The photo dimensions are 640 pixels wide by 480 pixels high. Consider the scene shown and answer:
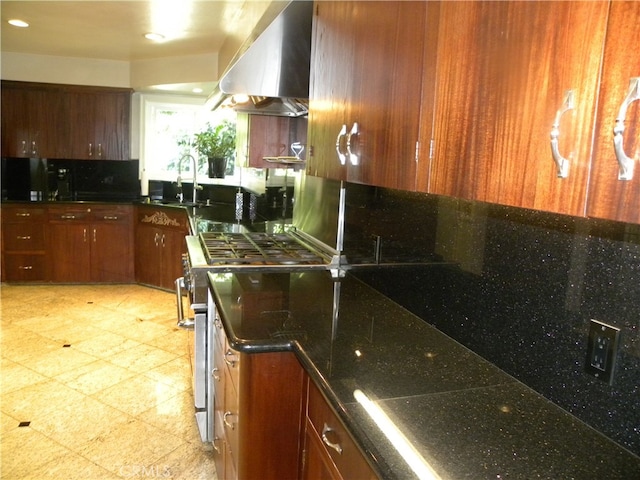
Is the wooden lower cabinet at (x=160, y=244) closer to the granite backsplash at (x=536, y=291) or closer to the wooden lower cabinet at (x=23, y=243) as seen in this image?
the wooden lower cabinet at (x=23, y=243)

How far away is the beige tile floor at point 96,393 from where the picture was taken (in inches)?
92.1

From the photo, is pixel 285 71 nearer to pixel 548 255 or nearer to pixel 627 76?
pixel 548 255

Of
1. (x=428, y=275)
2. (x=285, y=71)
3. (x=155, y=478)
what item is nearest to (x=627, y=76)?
(x=428, y=275)

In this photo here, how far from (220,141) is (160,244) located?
136cm

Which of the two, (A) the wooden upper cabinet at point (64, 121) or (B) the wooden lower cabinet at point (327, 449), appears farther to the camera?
(A) the wooden upper cabinet at point (64, 121)

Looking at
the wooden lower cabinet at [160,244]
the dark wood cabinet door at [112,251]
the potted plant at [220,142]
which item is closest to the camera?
the wooden lower cabinet at [160,244]

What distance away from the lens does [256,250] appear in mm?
2725

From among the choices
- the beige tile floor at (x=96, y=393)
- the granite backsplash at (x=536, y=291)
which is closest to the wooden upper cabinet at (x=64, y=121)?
the beige tile floor at (x=96, y=393)

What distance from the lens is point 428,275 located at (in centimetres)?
169

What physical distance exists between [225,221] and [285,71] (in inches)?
75.1

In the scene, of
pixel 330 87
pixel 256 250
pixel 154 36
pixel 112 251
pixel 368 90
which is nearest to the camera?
pixel 368 90

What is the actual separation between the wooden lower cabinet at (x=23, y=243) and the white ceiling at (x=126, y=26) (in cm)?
166

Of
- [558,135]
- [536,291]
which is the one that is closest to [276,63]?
[536,291]

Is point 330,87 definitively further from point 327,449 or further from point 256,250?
point 256,250
